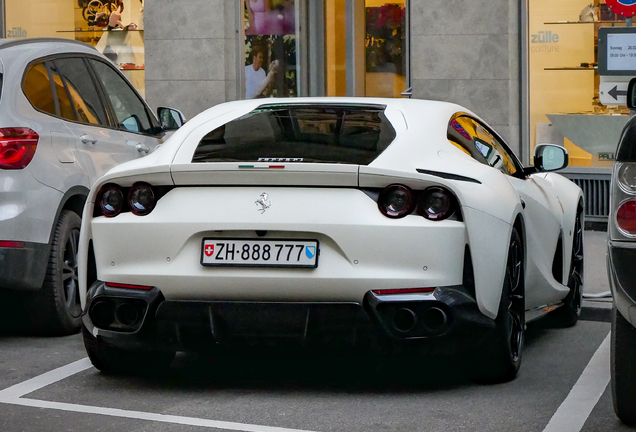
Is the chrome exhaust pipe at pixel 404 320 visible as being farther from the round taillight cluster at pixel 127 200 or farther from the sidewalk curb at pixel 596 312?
the sidewalk curb at pixel 596 312

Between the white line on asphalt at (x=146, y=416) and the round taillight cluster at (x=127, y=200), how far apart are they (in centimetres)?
89

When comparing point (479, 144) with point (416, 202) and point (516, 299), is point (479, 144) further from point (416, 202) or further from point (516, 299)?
point (416, 202)

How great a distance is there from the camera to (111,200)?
547cm

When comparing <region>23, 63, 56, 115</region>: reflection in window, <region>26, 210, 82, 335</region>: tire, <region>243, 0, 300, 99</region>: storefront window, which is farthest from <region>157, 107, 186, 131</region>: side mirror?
<region>243, 0, 300, 99</region>: storefront window

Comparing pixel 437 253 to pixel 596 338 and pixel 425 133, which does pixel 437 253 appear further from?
pixel 596 338

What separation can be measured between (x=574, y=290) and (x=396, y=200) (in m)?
2.65

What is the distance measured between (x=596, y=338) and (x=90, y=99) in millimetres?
3600

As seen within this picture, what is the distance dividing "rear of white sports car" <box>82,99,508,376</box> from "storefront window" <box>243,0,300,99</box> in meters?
9.65

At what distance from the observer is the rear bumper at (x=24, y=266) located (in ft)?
21.7

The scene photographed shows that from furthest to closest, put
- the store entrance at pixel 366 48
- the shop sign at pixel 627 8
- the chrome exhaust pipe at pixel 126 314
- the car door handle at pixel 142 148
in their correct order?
the store entrance at pixel 366 48 < the shop sign at pixel 627 8 < the car door handle at pixel 142 148 < the chrome exhaust pipe at pixel 126 314

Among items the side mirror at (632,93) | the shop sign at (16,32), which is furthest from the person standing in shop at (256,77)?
the side mirror at (632,93)

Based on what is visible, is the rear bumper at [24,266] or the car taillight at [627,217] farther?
the rear bumper at [24,266]

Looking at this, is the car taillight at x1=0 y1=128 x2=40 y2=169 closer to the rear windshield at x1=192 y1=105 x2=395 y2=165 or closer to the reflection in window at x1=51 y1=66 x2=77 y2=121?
the reflection in window at x1=51 y1=66 x2=77 y2=121

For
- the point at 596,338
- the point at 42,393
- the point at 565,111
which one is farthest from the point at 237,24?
the point at 42,393
